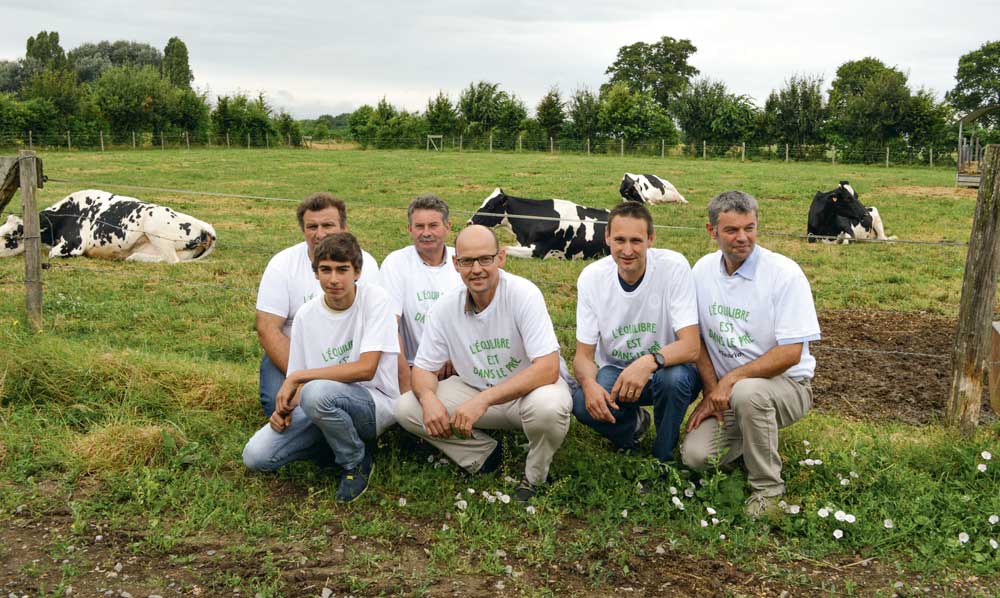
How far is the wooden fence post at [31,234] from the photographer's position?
6586 mm

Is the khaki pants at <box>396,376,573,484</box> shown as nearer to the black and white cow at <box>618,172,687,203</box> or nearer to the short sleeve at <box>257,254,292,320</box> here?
the short sleeve at <box>257,254,292,320</box>

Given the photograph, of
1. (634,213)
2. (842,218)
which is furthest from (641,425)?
(842,218)

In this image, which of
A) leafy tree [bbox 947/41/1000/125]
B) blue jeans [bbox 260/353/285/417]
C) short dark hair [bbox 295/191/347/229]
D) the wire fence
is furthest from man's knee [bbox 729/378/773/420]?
leafy tree [bbox 947/41/1000/125]

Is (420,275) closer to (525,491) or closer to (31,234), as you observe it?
(525,491)

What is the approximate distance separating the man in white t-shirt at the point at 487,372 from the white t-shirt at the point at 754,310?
0.81 m

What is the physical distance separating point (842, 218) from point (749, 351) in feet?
32.9

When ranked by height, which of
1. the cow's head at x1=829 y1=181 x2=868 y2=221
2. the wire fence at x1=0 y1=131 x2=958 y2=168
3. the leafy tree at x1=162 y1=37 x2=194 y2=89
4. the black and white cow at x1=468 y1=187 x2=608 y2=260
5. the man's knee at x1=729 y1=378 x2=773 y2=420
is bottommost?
the man's knee at x1=729 y1=378 x2=773 y2=420

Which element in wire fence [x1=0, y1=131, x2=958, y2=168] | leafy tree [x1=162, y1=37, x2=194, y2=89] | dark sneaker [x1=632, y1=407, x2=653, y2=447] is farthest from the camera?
leafy tree [x1=162, y1=37, x2=194, y2=89]

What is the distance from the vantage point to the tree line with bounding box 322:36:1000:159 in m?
39.2

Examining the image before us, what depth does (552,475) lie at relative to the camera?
4426mm

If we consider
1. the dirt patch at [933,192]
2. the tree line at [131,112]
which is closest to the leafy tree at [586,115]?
the tree line at [131,112]

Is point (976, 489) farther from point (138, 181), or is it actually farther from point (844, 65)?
point (844, 65)

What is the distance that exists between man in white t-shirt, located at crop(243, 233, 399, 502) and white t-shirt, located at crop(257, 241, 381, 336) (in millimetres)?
461

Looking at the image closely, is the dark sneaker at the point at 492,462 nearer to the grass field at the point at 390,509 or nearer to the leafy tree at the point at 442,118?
the grass field at the point at 390,509
